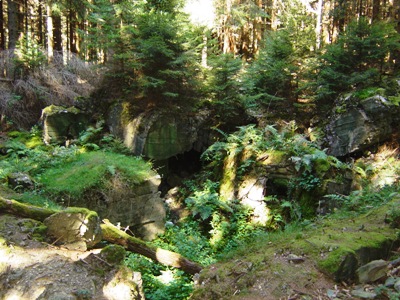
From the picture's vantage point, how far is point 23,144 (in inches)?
425

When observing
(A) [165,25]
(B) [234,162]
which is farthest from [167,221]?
(A) [165,25]

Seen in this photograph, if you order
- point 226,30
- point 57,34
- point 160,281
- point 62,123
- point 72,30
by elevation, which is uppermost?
point 72,30

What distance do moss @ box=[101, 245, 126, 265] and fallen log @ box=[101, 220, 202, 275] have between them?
41.4 inches

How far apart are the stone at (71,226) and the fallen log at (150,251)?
663mm

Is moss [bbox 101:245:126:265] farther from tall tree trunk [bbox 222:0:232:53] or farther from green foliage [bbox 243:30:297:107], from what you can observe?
tall tree trunk [bbox 222:0:232:53]

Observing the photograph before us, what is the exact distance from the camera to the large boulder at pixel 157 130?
36.1ft

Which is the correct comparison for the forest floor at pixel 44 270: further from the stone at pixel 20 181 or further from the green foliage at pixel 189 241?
the green foliage at pixel 189 241

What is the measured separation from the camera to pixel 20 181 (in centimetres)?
785

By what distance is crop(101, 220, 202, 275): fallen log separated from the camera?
6.54 meters

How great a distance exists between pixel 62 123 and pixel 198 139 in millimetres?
5449

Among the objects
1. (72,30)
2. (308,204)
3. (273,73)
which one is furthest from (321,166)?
(72,30)

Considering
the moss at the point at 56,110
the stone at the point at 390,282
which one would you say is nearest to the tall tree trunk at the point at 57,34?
the moss at the point at 56,110

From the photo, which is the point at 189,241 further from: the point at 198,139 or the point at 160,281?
the point at 198,139

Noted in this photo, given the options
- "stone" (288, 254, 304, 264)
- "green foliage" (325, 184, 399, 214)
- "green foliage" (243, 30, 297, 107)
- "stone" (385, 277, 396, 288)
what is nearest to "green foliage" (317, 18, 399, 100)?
"green foliage" (243, 30, 297, 107)
